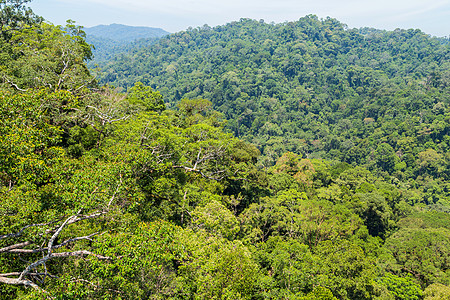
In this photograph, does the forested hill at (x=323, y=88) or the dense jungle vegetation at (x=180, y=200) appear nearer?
the dense jungle vegetation at (x=180, y=200)

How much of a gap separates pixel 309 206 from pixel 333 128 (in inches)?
2489

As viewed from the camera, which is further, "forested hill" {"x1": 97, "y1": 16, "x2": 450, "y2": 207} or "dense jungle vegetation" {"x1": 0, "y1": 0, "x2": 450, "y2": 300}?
"forested hill" {"x1": 97, "y1": 16, "x2": 450, "y2": 207}

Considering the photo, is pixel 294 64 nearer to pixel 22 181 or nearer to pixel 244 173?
pixel 244 173

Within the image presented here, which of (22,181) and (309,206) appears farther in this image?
(309,206)

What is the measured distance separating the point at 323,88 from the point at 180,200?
316 feet

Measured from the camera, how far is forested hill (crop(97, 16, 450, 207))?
57531mm

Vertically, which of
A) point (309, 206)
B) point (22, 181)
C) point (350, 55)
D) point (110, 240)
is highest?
point (350, 55)

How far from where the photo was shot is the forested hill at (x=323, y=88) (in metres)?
57.5

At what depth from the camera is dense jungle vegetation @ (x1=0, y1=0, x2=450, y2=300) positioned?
260 inches

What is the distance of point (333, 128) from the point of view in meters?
78.2

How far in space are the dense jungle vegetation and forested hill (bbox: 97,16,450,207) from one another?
2.70 feet

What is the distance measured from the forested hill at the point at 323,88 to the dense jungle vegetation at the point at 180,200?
2.70ft

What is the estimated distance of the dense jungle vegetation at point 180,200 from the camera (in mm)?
6602

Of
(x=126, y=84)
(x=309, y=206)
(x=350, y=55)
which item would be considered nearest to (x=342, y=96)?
(x=350, y=55)
